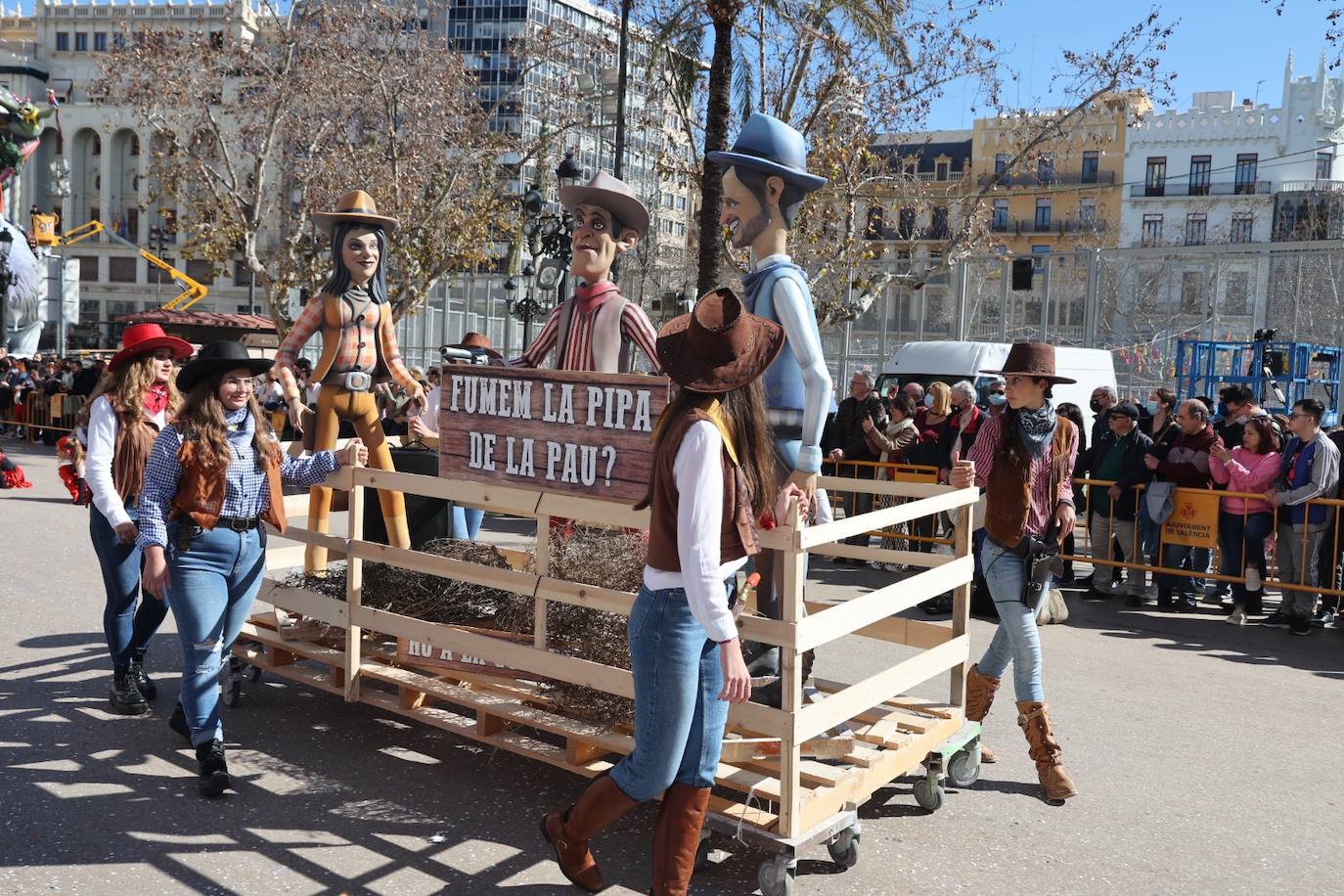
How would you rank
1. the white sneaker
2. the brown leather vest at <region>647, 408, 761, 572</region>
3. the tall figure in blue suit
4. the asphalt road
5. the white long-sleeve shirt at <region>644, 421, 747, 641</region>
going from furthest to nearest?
the white sneaker
the tall figure in blue suit
the asphalt road
the brown leather vest at <region>647, 408, 761, 572</region>
the white long-sleeve shirt at <region>644, 421, 747, 641</region>

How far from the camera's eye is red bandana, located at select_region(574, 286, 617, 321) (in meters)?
5.74

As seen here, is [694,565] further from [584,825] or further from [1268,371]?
[1268,371]

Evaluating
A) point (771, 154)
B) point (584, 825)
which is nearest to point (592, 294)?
point (771, 154)

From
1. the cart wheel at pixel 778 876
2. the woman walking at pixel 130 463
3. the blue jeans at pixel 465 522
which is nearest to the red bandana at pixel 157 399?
the woman walking at pixel 130 463

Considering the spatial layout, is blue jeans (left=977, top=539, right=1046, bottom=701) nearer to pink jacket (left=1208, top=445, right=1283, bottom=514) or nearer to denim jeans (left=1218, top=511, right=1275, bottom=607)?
denim jeans (left=1218, top=511, right=1275, bottom=607)

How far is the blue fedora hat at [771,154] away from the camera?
191 inches

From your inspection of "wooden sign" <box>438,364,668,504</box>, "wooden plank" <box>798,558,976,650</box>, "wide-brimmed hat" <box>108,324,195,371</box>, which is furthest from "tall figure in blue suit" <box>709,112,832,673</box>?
"wide-brimmed hat" <box>108,324,195,371</box>

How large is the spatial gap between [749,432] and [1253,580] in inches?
298

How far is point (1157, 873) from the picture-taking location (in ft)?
14.3

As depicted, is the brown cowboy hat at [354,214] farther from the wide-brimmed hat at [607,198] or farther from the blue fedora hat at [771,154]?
the blue fedora hat at [771,154]

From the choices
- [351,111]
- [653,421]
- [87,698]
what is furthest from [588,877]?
[351,111]

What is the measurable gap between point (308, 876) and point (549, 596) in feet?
4.20

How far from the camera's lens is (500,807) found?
482 cm

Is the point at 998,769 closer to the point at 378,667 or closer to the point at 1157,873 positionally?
the point at 1157,873
